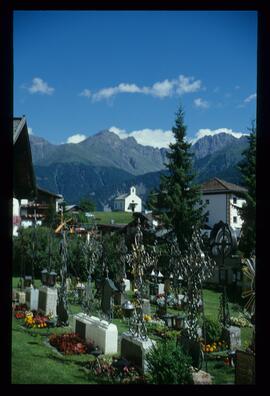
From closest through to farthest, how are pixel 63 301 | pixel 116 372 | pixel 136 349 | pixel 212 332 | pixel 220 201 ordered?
1. pixel 116 372
2. pixel 136 349
3. pixel 212 332
4. pixel 63 301
5. pixel 220 201

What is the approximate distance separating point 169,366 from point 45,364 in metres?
2.46

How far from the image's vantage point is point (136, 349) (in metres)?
7.80

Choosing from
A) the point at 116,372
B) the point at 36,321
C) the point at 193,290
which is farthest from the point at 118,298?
the point at 116,372

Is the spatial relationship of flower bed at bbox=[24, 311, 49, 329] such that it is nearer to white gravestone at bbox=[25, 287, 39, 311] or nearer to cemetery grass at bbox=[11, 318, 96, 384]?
cemetery grass at bbox=[11, 318, 96, 384]

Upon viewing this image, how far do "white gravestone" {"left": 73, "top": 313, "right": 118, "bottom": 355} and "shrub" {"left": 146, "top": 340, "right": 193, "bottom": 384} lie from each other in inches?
89.9

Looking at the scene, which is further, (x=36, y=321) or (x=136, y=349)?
(x=36, y=321)

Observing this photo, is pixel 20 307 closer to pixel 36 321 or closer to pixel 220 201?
pixel 36 321

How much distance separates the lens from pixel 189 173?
27422 millimetres

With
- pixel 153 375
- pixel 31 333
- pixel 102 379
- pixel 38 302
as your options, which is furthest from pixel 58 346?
A: pixel 38 302

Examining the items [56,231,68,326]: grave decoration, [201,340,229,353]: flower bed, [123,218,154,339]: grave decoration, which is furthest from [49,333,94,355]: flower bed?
[201,340,229,353]: flower bed

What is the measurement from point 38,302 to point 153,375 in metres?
7.56

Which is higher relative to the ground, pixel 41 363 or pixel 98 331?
pixel 98 331

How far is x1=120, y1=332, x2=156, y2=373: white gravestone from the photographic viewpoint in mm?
7550

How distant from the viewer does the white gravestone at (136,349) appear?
7.55m
